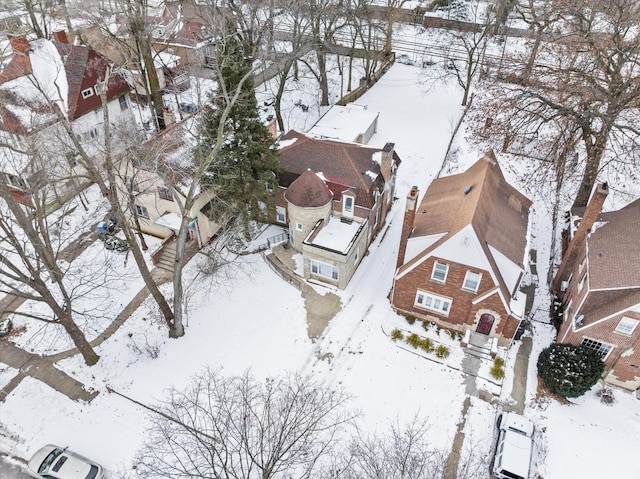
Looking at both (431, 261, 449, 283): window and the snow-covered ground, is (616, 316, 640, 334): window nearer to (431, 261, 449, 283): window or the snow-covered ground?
the snow-covered ground

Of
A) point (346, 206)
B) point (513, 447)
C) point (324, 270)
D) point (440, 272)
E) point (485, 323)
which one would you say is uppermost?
point (346, 206)

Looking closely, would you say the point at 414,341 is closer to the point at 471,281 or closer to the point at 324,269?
the point at 471,281

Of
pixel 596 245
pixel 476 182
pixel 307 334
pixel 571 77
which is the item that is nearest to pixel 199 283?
pixel 307 334

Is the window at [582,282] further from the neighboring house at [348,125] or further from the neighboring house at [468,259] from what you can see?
the neighboring house at [348,125]

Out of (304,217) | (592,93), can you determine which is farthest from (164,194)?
(592,93)

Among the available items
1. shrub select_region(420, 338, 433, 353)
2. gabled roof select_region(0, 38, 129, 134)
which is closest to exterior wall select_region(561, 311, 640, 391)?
shrub select_region(420, 338, 433, 353)
